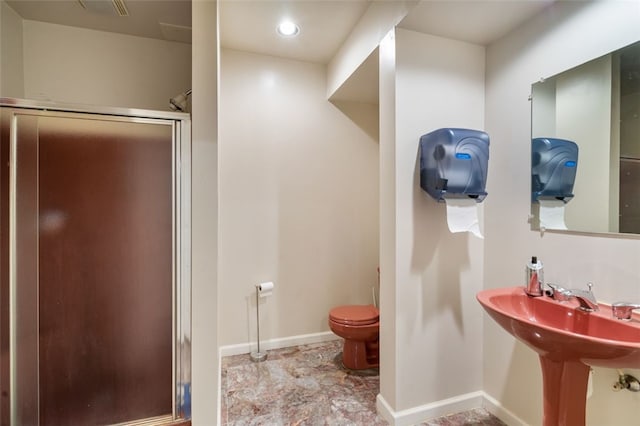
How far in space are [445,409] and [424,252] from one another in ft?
3.13

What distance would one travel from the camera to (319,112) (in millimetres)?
2775

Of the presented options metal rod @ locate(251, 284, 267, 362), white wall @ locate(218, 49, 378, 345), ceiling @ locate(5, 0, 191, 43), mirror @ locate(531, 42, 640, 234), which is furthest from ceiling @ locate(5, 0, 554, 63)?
metal rod @ locate(251, 284, 267, 362)

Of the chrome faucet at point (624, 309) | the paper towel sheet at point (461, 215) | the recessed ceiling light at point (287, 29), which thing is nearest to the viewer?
the chrome faucet at point (624, 309)

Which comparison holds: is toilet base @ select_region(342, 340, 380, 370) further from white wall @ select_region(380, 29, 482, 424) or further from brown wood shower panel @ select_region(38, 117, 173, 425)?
brown wood shower panel @ select_region(38, 117, 173, 425)

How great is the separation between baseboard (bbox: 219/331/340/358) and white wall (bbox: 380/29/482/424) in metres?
1.07

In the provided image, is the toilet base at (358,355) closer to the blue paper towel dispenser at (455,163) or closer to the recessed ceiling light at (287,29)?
the blue paper towel dispenser at (455,163)

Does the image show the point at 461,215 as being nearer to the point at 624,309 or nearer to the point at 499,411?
the point at 624,309

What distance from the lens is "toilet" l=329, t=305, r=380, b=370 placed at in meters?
2.21

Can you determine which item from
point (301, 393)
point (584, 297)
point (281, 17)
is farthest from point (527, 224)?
point (281, 17)

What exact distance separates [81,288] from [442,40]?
233 centimetres

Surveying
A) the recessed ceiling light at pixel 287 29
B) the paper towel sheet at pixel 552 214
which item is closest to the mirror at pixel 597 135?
the paper towel sheet at pixel 552 214

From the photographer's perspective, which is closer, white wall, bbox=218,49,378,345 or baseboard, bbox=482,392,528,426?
baseboard, bbox=482,392,528,426

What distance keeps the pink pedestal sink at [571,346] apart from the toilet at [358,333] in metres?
1.02

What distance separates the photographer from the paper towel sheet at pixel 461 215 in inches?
64.0
